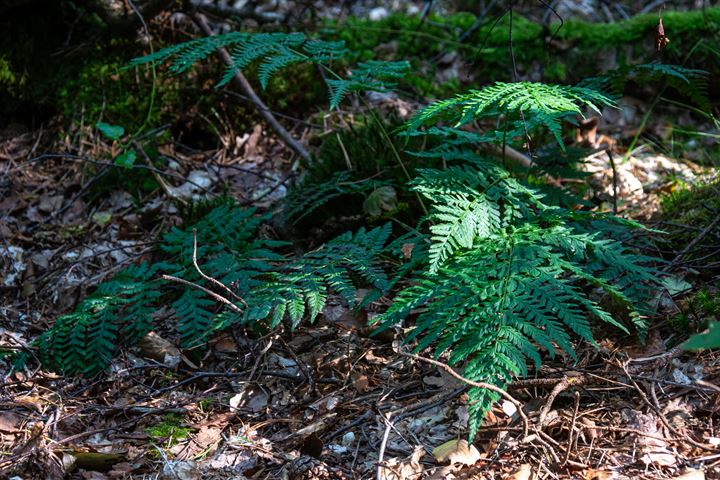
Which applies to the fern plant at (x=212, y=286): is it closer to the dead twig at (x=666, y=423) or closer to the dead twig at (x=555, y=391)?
the dead twig at (x=555, y=391)

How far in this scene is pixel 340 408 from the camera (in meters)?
2.38

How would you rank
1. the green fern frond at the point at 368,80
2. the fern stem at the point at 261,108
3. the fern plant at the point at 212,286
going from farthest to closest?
the fern stem at the point at 261,108
the green fern frond at the point at 368,80
the fern plant at the point at 212,286

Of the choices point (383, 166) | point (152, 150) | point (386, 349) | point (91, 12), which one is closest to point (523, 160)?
point (383, 166)

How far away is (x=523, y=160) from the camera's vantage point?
3654 millimetres

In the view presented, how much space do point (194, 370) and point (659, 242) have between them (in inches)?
86.7

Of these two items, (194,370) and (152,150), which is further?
(152,150)

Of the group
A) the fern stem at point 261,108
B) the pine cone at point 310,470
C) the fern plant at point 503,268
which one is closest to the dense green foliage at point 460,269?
the fern plant at point 503,268

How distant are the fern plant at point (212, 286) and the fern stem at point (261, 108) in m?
1.04

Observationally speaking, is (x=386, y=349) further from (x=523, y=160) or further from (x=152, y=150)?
(x=152, y=150)

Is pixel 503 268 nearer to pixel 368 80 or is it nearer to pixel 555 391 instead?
pixel 555 391

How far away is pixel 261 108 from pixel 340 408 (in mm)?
2353

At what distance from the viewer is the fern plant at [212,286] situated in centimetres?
235

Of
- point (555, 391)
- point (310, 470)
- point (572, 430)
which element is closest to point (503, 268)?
point (555, 391)

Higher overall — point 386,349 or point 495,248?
point 495,248
